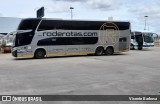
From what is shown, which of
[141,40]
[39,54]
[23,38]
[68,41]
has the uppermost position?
[23,38]

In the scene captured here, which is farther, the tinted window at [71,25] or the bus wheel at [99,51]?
the bus wheel at [99,51]

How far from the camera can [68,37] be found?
2706 centimetres

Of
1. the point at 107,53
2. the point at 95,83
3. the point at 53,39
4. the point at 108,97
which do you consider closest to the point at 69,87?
the point at 95,83

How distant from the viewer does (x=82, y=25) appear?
27812 millimetres

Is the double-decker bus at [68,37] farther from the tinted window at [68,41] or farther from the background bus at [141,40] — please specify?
the background bus at [141,40]

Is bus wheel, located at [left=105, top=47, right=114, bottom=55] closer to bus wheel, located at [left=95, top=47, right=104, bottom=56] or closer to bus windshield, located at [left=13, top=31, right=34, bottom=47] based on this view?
bus wheel, located at [left=95, top=47, right=104, bottom=56]

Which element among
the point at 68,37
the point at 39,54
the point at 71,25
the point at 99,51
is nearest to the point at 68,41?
the point at 68,37

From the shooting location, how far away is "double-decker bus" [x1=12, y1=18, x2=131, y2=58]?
82.5ft

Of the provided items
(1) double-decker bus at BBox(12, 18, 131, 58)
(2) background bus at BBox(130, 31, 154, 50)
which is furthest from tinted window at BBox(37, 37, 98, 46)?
(2) background bus at BBox(130, 31, 154, 50)

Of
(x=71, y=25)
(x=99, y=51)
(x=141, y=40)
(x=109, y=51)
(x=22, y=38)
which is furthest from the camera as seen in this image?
(x=141, y=40)

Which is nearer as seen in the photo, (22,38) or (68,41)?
(22,38)

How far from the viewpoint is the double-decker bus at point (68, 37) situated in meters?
25.2

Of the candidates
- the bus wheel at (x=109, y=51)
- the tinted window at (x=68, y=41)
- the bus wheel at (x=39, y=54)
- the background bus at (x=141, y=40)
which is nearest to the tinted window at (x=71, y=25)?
the tinted window at (x=68, y=41)

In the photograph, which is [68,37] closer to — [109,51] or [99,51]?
[99,51]
